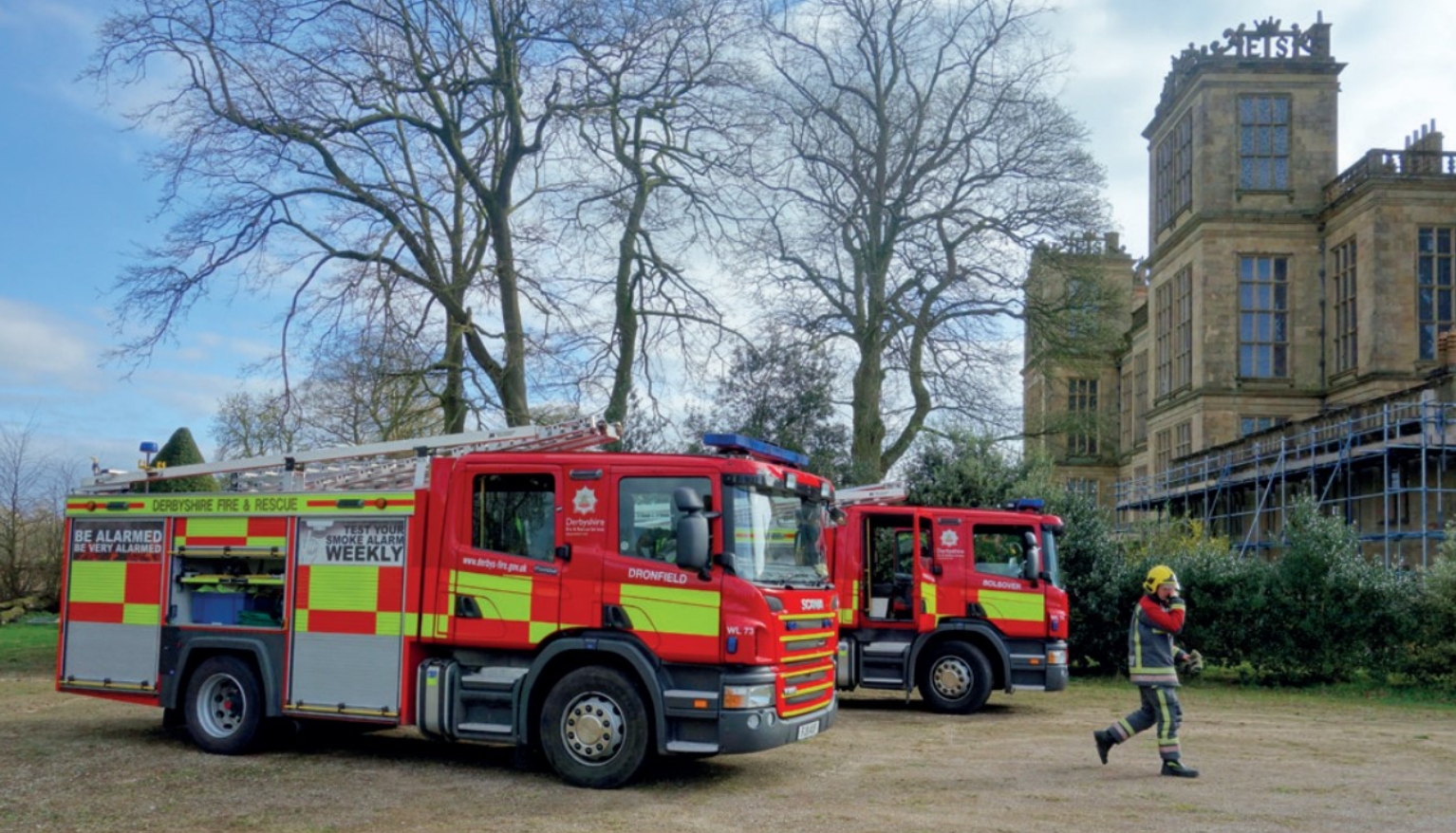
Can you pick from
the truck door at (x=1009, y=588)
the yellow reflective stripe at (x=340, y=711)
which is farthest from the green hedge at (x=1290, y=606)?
the yellow reflective stripe at (x=340, y=711)

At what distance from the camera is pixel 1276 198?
4247cm

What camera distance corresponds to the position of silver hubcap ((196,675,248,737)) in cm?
1158

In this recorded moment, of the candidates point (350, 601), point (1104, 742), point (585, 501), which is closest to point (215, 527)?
point (350, 601)

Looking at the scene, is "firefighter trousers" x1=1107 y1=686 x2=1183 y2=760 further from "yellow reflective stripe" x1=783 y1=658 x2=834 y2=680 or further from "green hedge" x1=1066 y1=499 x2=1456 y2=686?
"green hedge" x1=1066 y1=499 x2=1456 y2=686

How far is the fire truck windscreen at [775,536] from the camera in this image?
32.3ft

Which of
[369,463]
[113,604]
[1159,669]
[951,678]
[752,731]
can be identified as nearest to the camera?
[752,731]

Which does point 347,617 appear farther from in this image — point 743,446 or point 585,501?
point 743,446

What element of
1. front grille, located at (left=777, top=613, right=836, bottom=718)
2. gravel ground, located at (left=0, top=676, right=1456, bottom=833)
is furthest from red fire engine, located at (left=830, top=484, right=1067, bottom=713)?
front grille, located at (left=777, top=613, right=836, bottom=718)

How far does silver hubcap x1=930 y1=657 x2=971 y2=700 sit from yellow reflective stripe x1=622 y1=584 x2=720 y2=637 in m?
7.19

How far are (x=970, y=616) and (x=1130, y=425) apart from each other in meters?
48.4

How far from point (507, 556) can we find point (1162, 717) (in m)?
5.74

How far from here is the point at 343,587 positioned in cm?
1112

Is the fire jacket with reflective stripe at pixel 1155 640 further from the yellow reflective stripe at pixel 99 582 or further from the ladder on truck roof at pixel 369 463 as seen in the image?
the yellow reflective stripe at pixel 99 582

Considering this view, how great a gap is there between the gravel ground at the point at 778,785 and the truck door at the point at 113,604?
0.70 m
